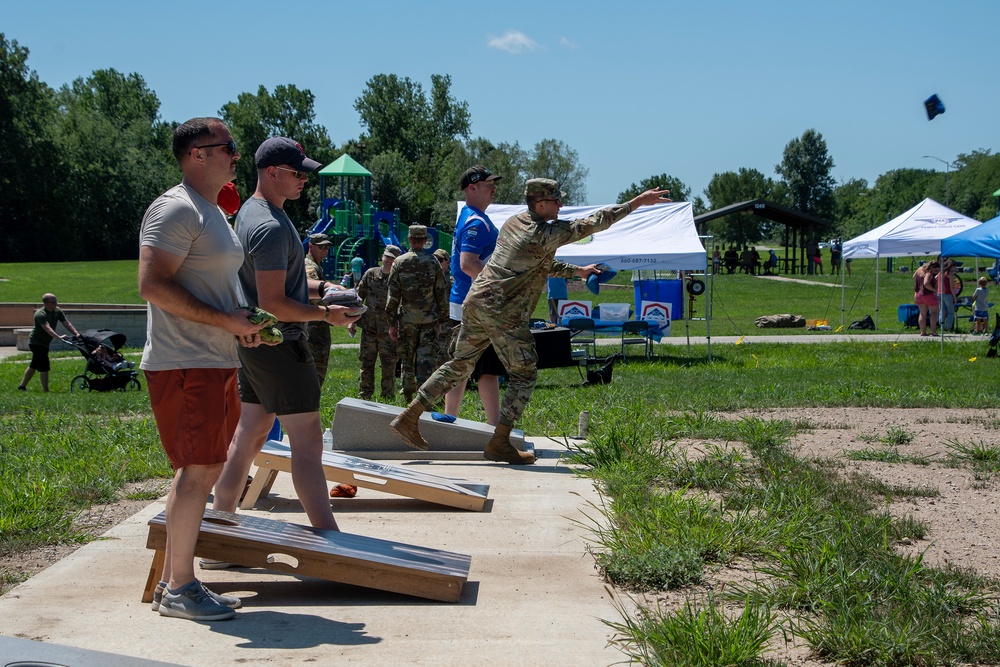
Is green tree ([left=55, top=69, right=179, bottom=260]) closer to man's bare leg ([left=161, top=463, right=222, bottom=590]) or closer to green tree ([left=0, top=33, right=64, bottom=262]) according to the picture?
green tree ([left=0, top=33, right=64, bottom=262])

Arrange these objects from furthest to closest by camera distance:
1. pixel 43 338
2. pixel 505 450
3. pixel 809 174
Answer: pixel 809 174 < pixel 43 338 < pixel 505 450

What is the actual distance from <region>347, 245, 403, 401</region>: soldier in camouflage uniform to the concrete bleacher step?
12.5 ft

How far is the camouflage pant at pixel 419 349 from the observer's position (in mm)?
10891

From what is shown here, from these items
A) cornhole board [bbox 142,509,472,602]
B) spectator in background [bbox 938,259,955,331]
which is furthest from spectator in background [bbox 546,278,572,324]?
cornhole board [bbox 142,509,472,602]

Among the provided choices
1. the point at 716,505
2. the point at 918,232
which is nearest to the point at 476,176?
the point at 716,505

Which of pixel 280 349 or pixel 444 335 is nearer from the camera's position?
pixel 280 349

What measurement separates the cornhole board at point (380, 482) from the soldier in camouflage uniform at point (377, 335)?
5.46m

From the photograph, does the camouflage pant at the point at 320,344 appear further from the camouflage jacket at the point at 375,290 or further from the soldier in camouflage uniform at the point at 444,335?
the camouflage jacket at the point at 375,290

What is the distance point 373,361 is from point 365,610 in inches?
306

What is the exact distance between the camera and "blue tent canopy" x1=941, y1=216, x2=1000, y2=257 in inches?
671

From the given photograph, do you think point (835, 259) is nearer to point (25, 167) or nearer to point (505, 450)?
point (505, 450)

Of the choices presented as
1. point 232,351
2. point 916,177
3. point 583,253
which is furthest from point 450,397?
point 916,177

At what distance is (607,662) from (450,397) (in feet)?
15.8

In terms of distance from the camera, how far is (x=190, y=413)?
3674 mm
